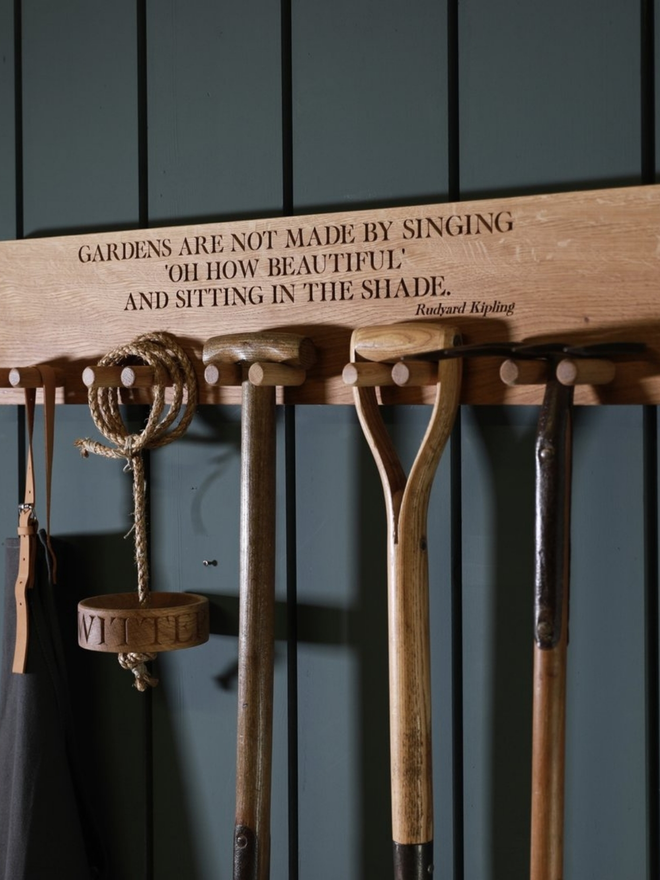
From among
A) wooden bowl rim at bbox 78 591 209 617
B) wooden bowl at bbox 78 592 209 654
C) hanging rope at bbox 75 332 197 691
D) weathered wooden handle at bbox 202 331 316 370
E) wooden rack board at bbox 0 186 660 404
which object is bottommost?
wooden bowl at bbox 78 592 209 654

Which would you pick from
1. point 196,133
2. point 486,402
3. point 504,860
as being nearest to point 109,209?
point 196,133

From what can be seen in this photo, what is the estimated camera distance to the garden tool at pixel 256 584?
1.13 metres

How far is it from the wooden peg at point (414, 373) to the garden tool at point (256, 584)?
0.13m

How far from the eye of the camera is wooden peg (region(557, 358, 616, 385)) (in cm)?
97

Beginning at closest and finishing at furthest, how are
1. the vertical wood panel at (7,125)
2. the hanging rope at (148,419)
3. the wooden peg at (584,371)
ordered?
1. the wooden peg at (584,371)
2. the hanging rope at (148,419)
3. the vertical wood panel at (7,125)

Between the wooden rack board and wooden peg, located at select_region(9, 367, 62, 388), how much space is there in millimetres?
39

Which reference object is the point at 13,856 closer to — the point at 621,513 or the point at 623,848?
the point at 623,848

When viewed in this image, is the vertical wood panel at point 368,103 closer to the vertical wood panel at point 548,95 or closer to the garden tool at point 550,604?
the vertical wood panel at point 548,95

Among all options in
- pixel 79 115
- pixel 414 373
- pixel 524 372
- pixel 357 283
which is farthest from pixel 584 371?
pixel 79 115

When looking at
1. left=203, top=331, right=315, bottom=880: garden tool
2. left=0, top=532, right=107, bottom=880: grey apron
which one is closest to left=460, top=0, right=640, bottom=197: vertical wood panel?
left=203, top=331, right=315, bottom=880: garden tool

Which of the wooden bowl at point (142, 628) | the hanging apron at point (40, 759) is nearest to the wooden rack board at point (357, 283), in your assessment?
the hanging apron at point (40, 759)

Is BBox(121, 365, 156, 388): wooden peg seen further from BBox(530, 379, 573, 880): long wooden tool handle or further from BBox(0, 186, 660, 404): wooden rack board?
BBox(530, 379, 573, 880): long wooden tool handle

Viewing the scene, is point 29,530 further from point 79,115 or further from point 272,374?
point 79,115

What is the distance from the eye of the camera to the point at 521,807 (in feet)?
3.71
